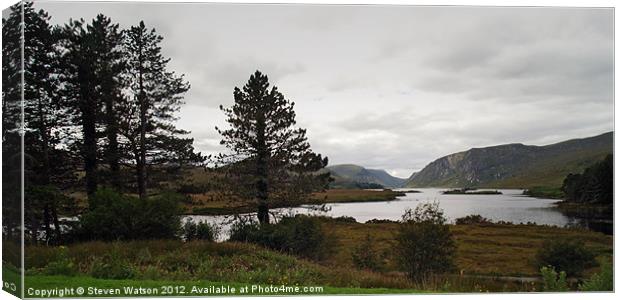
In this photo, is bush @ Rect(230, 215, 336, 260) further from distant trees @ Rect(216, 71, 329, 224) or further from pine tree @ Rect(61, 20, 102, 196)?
pine tree @ Rect(61, 20, 102, 196)

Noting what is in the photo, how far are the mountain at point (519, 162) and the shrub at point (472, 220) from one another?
82 cm

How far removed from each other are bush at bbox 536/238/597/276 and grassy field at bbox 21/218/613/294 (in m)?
0.14

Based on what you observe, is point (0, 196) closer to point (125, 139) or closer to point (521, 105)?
point (125, 139)

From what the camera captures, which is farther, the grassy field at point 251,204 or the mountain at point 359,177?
the mountain at point 359,177

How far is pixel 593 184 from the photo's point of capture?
55.7 feet

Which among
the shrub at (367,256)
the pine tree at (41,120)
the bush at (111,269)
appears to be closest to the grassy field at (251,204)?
the shrub at (367,256)

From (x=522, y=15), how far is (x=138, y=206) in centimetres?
910

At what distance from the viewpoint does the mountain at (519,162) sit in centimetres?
1692

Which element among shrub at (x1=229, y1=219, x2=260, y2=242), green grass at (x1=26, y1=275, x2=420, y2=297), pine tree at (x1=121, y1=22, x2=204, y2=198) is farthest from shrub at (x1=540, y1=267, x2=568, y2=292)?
pine tree at (x1=121, y1=22, x2=204, y2=198)

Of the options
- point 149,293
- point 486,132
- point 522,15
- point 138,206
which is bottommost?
point 149,293

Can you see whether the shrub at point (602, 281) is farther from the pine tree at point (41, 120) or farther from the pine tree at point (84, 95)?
the pine tree at point (41, 120)

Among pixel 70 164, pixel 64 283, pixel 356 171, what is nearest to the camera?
pixel 64 283

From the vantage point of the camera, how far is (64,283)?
15141 mm

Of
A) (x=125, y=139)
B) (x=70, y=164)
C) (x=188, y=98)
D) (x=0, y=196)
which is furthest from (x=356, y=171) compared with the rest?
(x=0, y=196)
